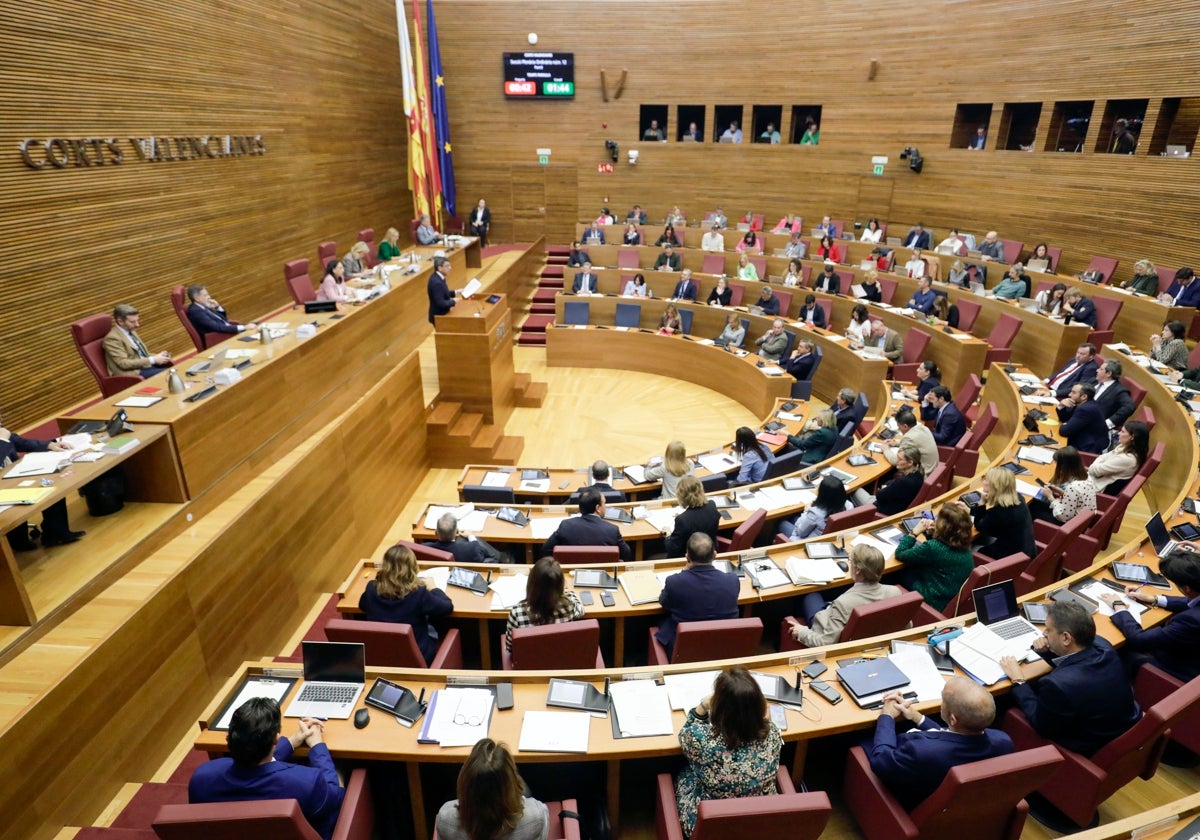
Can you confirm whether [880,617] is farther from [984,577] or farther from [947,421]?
[947,421]

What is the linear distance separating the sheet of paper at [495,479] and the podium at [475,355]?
2.00 meters

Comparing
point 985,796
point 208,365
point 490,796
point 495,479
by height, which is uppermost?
point 208,365

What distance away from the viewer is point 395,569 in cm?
344

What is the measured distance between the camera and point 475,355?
7.53 m

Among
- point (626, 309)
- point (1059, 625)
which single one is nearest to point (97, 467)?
point (1059, 625)

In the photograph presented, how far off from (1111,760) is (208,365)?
5.99 metres

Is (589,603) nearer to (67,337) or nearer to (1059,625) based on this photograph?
(1059,625)

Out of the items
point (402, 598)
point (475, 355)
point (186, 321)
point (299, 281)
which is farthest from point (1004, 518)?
point (299, 281)

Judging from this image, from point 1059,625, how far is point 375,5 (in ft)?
45.4

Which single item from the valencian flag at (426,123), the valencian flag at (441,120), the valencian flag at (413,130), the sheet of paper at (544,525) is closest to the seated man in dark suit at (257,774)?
the sheet of paper at (544,525)

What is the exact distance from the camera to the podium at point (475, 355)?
293 inches

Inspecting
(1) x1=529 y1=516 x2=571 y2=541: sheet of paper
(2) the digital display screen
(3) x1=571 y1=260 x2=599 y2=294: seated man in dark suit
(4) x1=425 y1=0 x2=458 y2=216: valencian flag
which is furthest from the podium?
(2) the digital display screen

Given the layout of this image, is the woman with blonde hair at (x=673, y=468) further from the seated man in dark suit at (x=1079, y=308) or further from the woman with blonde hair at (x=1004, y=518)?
the seated man in dark suit at (x=1079, y=308)

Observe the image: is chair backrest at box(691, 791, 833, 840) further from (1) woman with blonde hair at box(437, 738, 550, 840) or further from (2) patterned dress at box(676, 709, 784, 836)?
(1) woman with blonde hair at box(437, 738, 550, 840)
